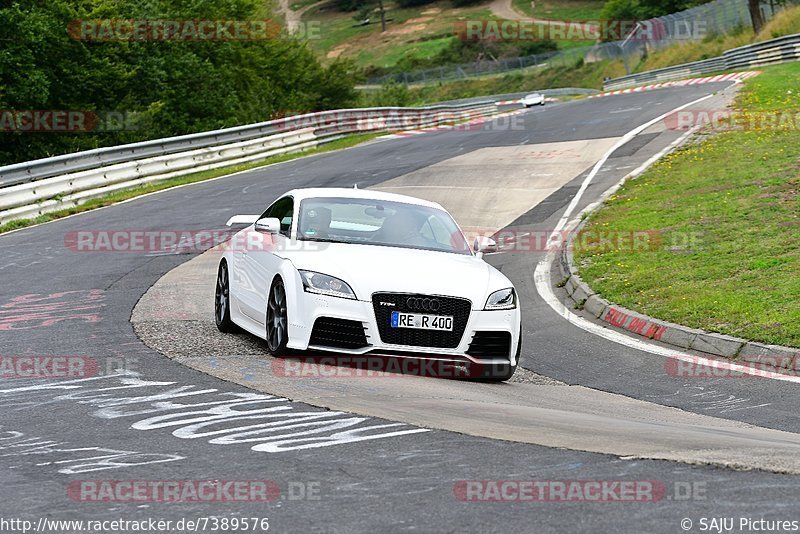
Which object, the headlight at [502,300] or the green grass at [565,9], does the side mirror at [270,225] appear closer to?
the headlight at [502,300]

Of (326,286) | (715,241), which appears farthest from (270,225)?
(715,241)

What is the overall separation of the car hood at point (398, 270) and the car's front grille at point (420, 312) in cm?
6

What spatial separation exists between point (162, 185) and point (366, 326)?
2069cm

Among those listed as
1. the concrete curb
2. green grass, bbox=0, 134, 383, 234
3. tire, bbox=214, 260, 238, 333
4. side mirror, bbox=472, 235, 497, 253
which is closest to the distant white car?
green grass, bbox=0, 134, 383, 234

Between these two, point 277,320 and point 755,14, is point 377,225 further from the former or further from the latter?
point 755,14

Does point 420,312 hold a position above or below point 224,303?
above

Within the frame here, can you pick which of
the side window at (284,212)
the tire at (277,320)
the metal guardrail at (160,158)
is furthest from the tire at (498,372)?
the metal guardrail at (160,158)

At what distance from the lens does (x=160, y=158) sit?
98.6 ft

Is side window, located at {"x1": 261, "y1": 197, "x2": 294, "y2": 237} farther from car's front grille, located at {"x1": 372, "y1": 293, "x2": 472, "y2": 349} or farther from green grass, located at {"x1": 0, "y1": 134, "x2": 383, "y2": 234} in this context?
green grass, located at {"x1": 0, "y1": 134, "x2": 383, "y2": 234}

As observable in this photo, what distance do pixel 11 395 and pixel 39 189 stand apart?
54.4 ft

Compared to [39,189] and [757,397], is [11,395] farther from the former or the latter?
[39,189]

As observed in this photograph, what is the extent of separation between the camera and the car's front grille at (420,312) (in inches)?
381

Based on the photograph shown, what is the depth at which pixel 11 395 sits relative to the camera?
8375mm

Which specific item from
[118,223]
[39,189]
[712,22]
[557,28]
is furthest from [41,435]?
[557,28]
